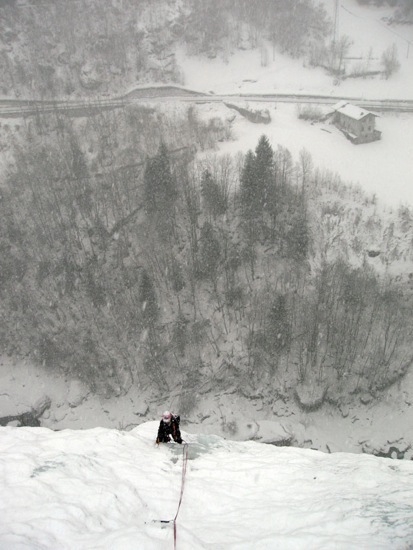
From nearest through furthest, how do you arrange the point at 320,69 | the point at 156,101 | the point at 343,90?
the point at 343,90
the point at 156,101
the point at 320,69

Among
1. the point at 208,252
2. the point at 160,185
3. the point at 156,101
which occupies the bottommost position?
the point at 208,252

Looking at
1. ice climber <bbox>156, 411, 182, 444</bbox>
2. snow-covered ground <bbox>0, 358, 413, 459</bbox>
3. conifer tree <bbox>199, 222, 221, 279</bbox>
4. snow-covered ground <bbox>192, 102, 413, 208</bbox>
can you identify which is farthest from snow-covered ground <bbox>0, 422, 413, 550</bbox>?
snow-covered ground <bbox>192, 102, 413, 208</bbox>

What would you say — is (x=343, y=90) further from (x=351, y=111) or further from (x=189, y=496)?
(x=189, y=496)

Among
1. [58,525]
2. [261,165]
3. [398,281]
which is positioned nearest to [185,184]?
[261,165]

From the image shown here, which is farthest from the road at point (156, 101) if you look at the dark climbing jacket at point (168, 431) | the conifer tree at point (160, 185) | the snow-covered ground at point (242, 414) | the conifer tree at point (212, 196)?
the dark climbing jacket at point (168, 431)

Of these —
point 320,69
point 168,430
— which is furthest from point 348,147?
point 168,430

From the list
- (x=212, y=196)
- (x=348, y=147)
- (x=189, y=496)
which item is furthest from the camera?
(x=348, y=147)

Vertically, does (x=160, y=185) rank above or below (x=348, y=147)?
below

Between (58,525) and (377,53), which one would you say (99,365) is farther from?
(377,53)

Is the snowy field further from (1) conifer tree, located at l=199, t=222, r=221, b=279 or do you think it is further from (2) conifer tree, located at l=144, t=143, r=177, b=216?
(1) conifer tree, located at l=199, t=222, r=221, b=279
